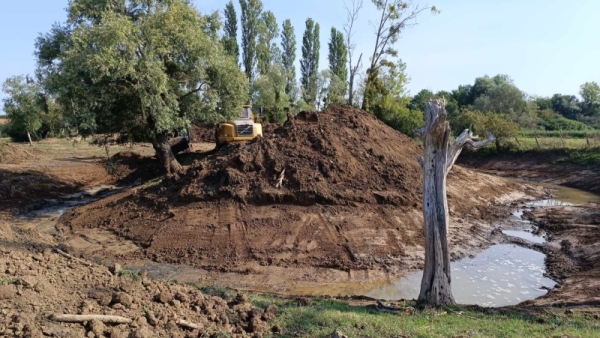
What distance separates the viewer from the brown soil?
8.90m

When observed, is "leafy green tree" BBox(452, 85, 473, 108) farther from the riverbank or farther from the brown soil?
the riverbank

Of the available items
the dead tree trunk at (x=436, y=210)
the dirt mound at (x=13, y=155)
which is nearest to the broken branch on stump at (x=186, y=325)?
the dead tree trunk at (x=436, y=210)

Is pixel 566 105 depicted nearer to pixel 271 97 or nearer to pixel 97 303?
pixel 271 97

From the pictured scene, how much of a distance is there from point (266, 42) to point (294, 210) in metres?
37.5

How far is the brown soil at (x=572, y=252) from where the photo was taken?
8.90 m

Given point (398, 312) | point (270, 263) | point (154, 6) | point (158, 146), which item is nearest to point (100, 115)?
point (158, 146)

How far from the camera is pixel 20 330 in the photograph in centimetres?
433

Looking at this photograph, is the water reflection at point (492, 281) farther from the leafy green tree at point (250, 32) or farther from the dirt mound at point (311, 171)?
the leafy green tree at point (250, 32)

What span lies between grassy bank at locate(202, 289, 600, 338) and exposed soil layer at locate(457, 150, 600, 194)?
18.6 m

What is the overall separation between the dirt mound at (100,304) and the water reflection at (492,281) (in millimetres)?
4646

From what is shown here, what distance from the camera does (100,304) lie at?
5328mm

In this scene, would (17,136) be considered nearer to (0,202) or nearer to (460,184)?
(0,202)

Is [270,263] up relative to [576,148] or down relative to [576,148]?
down

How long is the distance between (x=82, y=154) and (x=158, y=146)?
36.7ft
